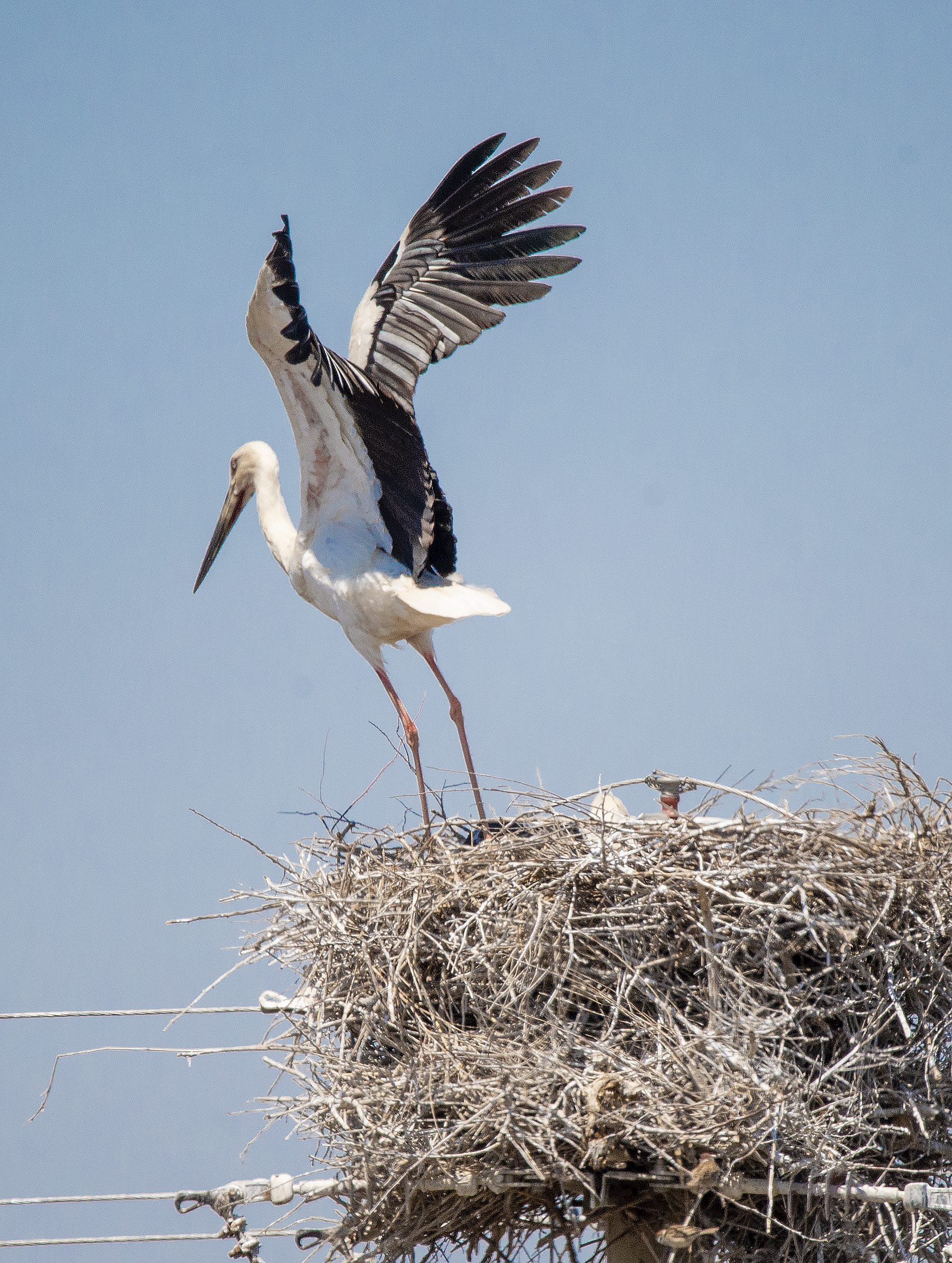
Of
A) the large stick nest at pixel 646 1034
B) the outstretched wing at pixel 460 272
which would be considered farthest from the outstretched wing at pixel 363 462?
the large stick nest at pixel 646 1034

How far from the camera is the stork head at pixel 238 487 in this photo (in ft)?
29.3

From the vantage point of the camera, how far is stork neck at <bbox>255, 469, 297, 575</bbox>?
27.0ft

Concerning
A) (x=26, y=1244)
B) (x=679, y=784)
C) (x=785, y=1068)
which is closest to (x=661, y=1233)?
(x=785, y=1068)

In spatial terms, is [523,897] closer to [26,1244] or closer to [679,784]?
[679,784]

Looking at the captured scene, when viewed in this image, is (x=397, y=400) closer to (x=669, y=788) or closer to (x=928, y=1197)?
(x=669, y=788)

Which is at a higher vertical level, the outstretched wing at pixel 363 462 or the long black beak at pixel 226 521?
the long black beak at pixel 226 521

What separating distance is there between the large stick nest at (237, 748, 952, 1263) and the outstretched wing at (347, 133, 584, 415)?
334cm

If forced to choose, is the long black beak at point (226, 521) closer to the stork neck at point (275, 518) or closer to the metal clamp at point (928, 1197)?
the stork neck at point (275, 518)

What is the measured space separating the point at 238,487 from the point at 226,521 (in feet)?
0.83

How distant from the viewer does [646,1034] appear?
5.02 metres

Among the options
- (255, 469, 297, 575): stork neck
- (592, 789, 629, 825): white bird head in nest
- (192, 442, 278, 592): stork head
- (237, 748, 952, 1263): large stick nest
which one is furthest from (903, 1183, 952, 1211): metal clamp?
(192, 442, 278, 592): stork head

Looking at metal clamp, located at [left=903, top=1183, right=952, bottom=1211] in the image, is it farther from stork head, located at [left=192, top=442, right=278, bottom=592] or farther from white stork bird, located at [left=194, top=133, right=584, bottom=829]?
stork head, located at [left=192, top=442, right=278, bottom=592]

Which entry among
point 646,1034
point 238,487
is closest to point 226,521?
point 238,487

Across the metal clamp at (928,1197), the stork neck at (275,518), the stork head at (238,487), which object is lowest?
the metal clamp at (928,1197)
